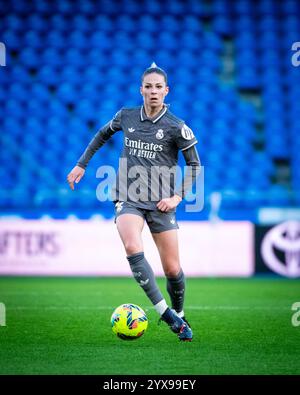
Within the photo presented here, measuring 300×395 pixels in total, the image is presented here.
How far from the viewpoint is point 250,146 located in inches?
685

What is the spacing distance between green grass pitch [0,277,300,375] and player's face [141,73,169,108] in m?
1.96

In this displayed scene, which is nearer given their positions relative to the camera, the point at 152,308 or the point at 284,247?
the point at 152,308

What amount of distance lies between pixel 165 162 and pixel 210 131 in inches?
426

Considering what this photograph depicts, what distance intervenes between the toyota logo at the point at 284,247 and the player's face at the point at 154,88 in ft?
23.1

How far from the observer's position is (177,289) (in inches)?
275

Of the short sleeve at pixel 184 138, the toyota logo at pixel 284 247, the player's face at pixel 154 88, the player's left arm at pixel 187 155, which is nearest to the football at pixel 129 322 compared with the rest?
the player's left arm at pixel 187 155

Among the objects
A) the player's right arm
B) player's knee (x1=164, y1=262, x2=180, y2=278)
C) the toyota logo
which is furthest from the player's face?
the toyota logo

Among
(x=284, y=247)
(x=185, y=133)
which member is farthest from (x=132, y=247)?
(x=284, y=247)

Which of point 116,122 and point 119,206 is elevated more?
point 116,122

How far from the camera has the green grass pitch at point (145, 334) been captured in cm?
546

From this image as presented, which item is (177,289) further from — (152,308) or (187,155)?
(152,308)

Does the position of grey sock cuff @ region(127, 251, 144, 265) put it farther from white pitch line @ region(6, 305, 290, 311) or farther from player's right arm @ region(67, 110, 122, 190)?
white pitch line @ region(6, 305, 290, 311)

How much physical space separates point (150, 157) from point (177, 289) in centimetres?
116
